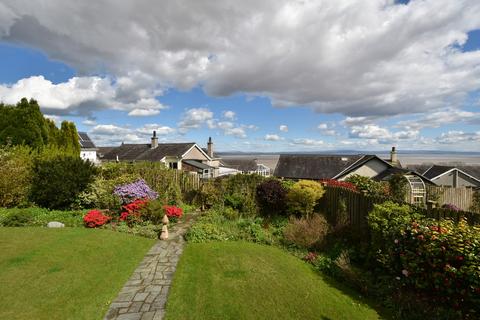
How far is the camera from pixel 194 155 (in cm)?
4072

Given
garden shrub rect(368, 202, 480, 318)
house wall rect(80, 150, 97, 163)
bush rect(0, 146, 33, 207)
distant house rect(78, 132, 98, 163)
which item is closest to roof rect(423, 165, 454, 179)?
garden shrub rect(368, 202, 480, 318)

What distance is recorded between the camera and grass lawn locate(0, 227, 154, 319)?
4809mm

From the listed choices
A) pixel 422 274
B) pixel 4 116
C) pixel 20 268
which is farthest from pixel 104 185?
pixel 422 274

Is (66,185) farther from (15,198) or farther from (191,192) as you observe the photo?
(191,192)

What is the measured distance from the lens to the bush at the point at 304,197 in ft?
38.8

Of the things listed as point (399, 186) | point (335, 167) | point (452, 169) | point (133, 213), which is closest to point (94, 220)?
point (133, 213)

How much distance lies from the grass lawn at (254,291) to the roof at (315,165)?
79.8 ft

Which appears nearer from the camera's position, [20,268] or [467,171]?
[20,268]

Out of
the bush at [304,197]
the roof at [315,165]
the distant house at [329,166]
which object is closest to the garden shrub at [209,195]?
the bush at [304,197]

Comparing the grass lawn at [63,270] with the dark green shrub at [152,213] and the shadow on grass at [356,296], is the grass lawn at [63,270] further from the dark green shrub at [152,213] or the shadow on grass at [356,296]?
the shadow on grass at [356,296]

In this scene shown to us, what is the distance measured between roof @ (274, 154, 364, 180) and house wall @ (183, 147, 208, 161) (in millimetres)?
13690

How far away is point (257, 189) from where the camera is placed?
13.9m

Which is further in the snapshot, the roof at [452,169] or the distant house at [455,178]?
the roof at [452,169]

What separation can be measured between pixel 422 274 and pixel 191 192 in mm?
12456
